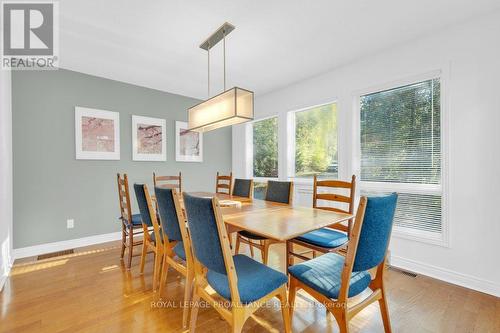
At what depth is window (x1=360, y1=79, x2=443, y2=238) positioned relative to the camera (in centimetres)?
244

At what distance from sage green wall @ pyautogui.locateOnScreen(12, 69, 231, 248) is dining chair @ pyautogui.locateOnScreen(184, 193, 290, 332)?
275cm

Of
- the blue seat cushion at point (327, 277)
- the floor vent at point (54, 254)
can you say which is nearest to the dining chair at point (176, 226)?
the blue seat cushion at point (327, 277)

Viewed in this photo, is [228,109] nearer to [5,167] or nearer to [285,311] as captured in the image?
[285,311]

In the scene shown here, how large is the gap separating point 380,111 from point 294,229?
7.41 ft

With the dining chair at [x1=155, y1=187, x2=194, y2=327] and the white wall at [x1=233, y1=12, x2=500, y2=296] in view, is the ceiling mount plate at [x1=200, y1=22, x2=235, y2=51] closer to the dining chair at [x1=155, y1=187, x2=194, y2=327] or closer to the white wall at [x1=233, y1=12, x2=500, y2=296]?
the dining chair at [x1=155, y1=187, x2=194, y2=327]

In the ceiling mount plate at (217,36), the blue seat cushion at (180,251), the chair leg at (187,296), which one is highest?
the ceiling mount plate at (217,36)

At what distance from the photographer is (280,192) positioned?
103 inches

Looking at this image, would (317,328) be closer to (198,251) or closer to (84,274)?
(198,251)

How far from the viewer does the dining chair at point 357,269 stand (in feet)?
3.81

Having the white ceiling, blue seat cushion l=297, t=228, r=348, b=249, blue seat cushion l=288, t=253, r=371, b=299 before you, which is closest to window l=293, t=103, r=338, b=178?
the white ceiling

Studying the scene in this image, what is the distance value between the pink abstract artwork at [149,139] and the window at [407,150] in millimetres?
3208

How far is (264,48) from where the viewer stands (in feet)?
8.67

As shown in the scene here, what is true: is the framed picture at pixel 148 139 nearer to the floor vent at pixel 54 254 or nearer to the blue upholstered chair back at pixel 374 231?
the floor vent at pixel 54 254

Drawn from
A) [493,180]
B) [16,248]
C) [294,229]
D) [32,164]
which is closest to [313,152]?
[493,180]
